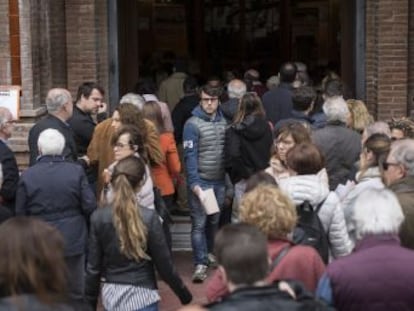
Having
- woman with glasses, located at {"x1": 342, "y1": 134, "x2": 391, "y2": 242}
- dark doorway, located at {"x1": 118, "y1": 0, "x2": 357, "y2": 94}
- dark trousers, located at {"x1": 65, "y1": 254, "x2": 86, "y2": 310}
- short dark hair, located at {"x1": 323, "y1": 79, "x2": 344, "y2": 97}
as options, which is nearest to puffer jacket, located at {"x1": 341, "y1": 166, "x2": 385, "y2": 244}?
woman with glasses, located at {"x1": 342, "y1": 134, "x2": 391, "y2": 242}

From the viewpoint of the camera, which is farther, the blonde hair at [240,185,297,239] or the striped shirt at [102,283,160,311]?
the striped shirt at [102,283,160,311]

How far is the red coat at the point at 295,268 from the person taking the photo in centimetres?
482

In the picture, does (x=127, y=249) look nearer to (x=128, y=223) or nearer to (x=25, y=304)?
(x=128, y=223)

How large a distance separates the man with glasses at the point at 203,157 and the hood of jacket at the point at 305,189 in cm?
319

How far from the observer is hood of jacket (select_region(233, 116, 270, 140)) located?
8.84 m

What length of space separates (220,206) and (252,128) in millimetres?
901

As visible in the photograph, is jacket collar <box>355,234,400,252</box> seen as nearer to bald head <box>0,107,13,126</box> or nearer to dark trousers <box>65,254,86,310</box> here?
dark trousers <box>65,254,86,310</box>

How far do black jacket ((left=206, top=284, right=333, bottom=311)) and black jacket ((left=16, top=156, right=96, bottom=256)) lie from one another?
3255mm

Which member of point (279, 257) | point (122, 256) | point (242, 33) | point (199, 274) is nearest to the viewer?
point (279, 257)

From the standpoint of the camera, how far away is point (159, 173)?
885 centimetres

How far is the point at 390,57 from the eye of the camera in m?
11.2

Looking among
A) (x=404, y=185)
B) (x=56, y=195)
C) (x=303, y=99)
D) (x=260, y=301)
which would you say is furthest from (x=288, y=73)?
(x=260, y=301)

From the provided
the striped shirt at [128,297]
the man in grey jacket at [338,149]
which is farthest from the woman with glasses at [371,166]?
the striped shirt at [128,297]

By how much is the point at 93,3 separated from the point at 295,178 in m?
5.93
